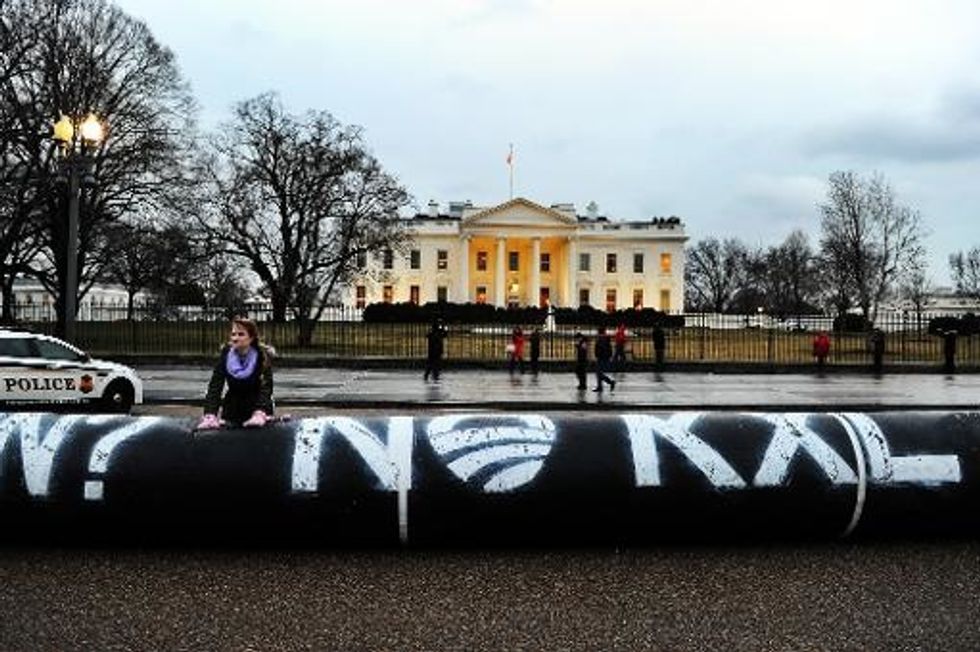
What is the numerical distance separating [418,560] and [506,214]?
4214 inches

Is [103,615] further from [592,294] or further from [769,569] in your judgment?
[592,294]

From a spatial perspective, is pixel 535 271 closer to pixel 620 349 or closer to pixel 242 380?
pixel 620 349

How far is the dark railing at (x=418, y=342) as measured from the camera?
1398 inches

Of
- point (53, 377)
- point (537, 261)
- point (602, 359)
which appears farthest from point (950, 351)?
point (537, 261)

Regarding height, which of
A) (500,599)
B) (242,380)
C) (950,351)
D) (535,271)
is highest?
(535,271)

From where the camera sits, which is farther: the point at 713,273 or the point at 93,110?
the point at 713,273

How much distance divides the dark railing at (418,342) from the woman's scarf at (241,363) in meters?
25.6

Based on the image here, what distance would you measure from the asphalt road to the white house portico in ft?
Result: 345

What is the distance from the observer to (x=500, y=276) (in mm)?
114312

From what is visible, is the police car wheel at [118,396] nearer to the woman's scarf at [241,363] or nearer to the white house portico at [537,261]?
the woman's scarf at [241,363]

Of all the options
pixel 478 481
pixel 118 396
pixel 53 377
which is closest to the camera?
pixel 478 481

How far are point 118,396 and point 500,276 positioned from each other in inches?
3852

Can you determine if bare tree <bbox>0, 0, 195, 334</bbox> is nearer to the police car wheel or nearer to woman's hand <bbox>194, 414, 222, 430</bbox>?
the police car wheel

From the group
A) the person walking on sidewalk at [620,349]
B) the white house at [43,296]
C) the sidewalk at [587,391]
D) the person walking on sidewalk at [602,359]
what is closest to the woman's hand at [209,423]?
the sidewalk at [587,391]
